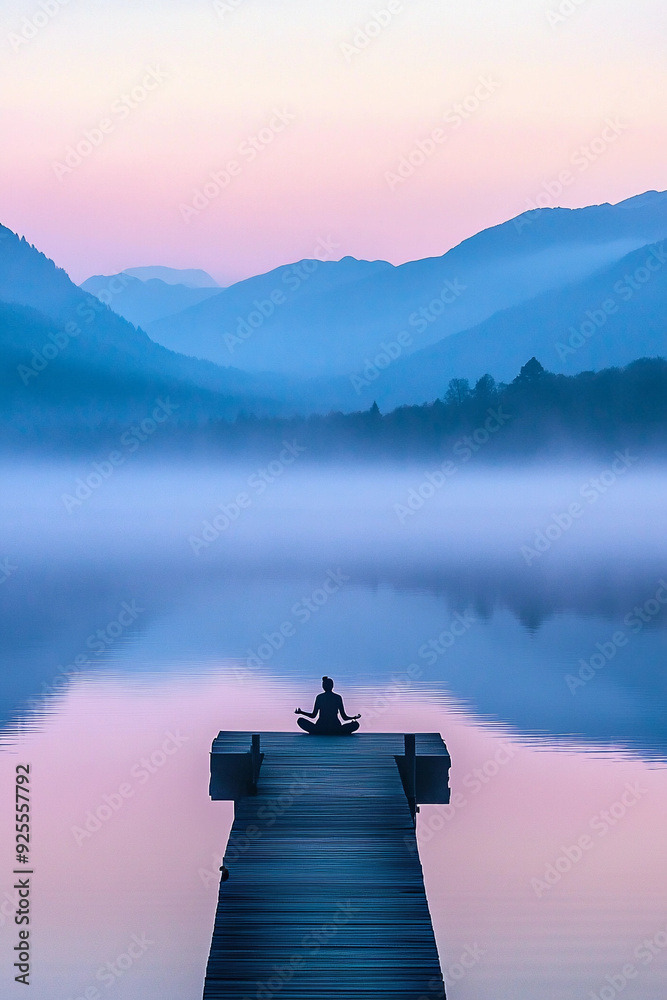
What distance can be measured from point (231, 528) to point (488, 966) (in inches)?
4543

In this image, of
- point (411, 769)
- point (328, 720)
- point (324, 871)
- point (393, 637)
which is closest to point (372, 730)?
point (328, 720)

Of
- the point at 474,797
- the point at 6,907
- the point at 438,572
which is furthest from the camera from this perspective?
the point at 438,572

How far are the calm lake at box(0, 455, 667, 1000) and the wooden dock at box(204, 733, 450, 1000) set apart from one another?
930 millimetres

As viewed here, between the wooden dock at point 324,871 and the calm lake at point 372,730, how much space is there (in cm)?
93

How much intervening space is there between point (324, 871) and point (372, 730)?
38.3 feet

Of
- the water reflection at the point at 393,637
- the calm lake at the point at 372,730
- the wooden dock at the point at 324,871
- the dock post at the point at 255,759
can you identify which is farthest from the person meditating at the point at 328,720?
the water reflection at the point at 393,637

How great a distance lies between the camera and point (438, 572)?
68.9 m

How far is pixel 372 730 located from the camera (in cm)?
2681

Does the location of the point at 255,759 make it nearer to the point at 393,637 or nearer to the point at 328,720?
the point at 328,720

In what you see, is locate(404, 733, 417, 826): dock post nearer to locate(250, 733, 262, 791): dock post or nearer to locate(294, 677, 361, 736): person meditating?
locate(250, 733, 262, 791): dock post

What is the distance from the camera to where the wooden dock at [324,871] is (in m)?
12.3

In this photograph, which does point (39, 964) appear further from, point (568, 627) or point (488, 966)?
point (568, 627)

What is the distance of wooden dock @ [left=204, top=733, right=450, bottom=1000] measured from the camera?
12312 mm

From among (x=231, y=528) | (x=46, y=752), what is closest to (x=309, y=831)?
(x=46, y=752)
